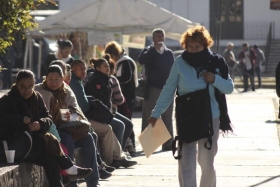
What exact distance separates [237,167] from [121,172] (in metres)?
1.62

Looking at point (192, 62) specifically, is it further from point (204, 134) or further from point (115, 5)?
point (115, 5)

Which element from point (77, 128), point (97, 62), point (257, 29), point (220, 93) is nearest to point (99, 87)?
point (97, 62)

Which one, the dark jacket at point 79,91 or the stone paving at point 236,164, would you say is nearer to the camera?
the stone paving at point 236,164

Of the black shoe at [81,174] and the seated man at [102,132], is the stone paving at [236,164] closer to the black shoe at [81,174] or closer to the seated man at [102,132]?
the seated man at [102,132]

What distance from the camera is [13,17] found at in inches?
364

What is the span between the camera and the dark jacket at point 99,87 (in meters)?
12.1

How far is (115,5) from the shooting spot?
2102 cm

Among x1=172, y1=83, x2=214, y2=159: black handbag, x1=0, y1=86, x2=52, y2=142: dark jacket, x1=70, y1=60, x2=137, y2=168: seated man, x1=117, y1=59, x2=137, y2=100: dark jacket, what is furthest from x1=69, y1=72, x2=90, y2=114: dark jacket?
x1=172, y1=83, x2=214, y2=159: black handbag

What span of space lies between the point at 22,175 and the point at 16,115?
0.61 m

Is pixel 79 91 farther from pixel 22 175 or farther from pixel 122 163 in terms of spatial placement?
pixel 22 175

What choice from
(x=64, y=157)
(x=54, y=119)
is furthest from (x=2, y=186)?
(x=54, y=119)

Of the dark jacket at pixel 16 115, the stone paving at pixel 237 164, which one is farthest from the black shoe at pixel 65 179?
the stone paving at pixel 237 164

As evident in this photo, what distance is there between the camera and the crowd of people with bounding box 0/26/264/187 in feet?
28.3

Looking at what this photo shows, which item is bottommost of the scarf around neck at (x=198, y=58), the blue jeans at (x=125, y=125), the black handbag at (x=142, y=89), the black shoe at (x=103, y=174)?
the black shoe at (x=103, y=174)
